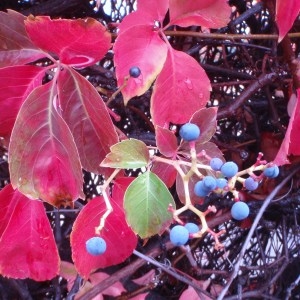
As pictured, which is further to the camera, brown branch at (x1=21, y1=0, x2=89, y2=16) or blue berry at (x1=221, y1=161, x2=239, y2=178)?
brown branch at (x1=21, y1=0, x2=89, y2=16)

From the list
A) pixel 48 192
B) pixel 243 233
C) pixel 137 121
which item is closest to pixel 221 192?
pixel 48 192

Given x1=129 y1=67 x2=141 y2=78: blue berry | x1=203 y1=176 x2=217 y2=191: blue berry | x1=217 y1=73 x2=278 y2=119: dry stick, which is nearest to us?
x1=203 y1=176 x2=217 y2=191: blue berry

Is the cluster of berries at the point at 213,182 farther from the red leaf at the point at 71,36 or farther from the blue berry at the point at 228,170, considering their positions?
the red leaf at the point at 71,36

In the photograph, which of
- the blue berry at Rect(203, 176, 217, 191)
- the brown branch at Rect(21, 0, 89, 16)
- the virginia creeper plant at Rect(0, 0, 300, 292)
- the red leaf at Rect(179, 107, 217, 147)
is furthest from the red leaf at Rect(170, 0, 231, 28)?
the brown branch at Rect(21, 0, 89, 16)

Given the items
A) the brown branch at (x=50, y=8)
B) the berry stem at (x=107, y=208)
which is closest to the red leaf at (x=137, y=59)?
the berry stem at (x=107, y=208)

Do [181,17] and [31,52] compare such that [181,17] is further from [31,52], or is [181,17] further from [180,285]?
[180,285]

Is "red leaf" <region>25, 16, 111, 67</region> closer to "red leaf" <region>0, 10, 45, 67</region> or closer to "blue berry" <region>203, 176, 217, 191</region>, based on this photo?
"red leaf" <region>0, 10, 45, 67</region>

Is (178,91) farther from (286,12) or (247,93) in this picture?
(247,93)
